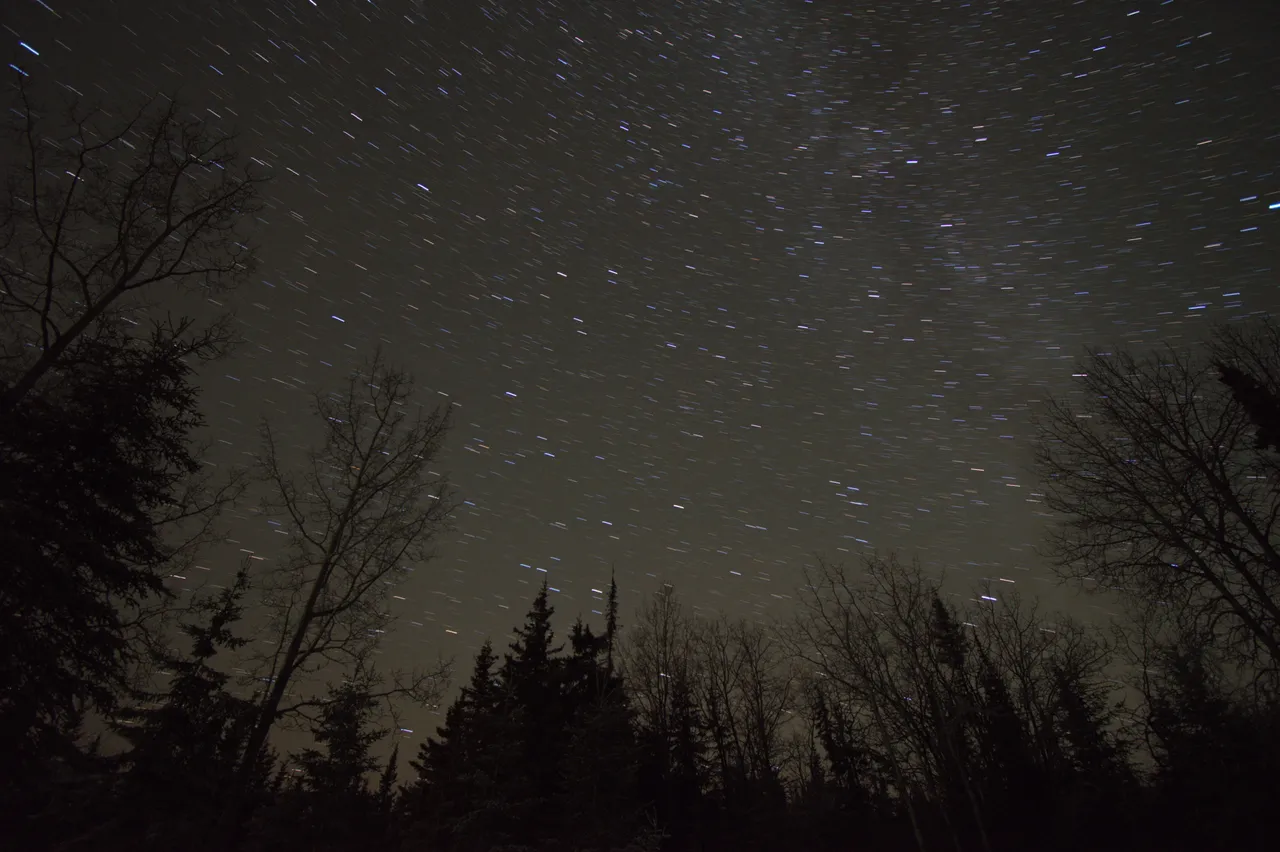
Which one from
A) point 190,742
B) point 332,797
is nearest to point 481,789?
point 332,797

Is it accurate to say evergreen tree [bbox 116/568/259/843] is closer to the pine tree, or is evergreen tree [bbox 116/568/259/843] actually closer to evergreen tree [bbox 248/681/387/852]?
evergreen tree [bbox 248/681/387/852]

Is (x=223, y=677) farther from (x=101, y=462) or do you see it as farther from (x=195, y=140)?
(x=195, y=140)

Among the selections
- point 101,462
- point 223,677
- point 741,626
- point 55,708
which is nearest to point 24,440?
point 101,462

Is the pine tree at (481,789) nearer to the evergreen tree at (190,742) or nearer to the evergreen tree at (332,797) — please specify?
the evergreen tree at (332,797)

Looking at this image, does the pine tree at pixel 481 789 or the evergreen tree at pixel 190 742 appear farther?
the pine tree at pixel 481 789

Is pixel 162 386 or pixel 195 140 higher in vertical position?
pixel 195 140

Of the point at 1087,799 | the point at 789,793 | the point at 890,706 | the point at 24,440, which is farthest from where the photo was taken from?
the point at 789,793

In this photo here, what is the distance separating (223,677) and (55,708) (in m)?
8.78

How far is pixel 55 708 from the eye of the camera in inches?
379

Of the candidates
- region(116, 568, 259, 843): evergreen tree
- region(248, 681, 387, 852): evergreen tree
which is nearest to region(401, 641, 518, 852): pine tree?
region(248, 681, 387, 852): evergreen tree

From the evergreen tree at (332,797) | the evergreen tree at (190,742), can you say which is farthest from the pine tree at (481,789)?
the evergreen tree at (190,742)

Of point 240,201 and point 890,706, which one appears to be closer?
point 240,201

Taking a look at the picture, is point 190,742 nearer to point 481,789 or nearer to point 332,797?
point 332,797

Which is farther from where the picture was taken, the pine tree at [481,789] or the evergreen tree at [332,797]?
the pine tree at [481,789]
